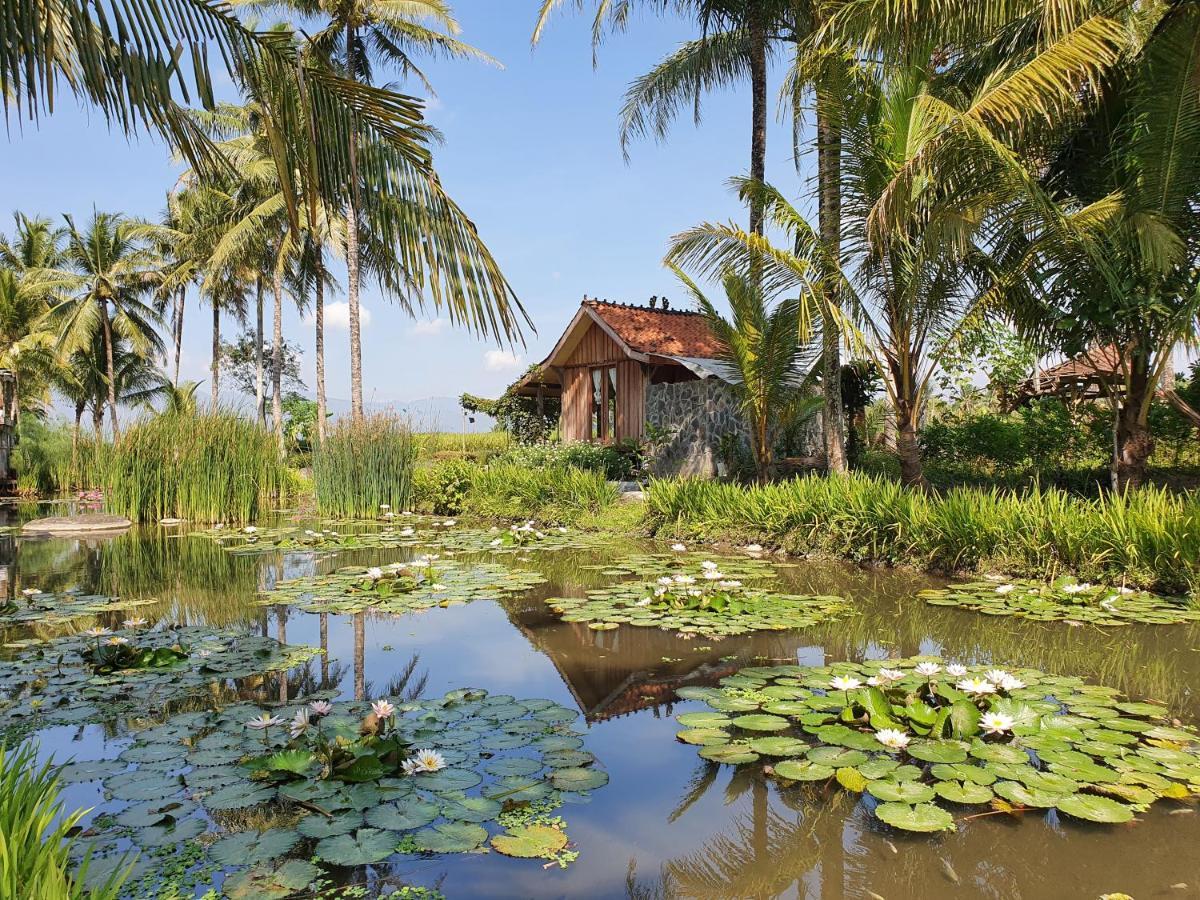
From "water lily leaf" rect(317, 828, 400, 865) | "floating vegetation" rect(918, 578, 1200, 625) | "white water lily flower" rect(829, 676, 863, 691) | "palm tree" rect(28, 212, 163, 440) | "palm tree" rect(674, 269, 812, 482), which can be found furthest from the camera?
"palm tree" rect(28, 212, 163, 440)

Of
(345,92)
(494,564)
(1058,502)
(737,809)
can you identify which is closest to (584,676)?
(737,809)

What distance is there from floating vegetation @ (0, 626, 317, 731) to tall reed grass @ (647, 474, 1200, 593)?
549 cm

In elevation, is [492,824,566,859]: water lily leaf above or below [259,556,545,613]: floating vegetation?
below

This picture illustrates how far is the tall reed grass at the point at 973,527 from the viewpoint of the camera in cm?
607

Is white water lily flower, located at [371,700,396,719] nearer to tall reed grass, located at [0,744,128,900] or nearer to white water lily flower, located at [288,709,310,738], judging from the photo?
white water lily flower, located at [288,709,310,738]

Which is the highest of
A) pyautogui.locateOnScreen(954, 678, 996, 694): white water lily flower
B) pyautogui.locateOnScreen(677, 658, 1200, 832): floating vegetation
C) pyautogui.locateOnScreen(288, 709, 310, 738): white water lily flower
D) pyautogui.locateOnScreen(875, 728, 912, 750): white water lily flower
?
pyautogui.locateOnScreen(954, 678, 996, 694): white water lily flower

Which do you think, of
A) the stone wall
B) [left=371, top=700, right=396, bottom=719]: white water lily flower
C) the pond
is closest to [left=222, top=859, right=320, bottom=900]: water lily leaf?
the pond

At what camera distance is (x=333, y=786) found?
283cm

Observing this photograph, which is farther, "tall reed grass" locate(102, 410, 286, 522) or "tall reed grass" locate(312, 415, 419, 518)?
"tall reed grass" locate(312, 415, 419, 518)

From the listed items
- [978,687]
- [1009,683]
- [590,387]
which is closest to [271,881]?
[978,687]

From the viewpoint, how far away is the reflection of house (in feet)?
48.1

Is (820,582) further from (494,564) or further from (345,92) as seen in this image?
(345,92)

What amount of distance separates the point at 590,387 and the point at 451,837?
16.1 m

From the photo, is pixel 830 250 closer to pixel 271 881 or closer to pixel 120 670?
pixel 120 670
